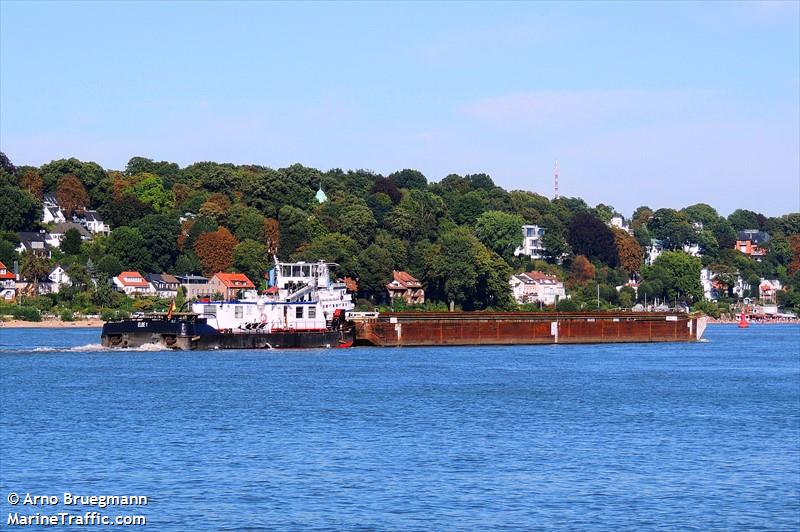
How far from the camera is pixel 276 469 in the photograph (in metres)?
32.6

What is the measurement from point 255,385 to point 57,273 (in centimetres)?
8587

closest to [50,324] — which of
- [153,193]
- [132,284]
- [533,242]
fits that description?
[132,284]

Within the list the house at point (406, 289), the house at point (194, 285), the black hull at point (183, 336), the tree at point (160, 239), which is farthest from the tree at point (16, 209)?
the black hull at point (183, 336)

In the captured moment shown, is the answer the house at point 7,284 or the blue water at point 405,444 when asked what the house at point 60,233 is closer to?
the house at point 7,284

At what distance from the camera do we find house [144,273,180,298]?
443ft

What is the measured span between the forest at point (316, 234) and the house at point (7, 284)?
2772 millimetres

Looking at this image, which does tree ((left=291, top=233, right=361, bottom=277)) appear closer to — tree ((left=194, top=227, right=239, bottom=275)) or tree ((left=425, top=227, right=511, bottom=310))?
tree ((left=194, top=227, right=239, bottom=275))

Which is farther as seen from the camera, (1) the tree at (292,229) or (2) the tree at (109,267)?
(1) the tree at (292,229)

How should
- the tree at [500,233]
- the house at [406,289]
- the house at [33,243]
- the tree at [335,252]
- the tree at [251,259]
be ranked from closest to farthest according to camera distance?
the tree at [335,252] < the tree at [251,259] < the house at [406,289] < the house at [33,243] < the tree at [500,233]

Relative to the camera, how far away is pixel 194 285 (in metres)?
138

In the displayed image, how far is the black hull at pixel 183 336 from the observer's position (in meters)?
71.8

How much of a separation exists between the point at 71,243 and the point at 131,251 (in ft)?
24.7

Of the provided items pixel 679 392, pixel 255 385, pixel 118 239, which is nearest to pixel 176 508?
pixel 255 385

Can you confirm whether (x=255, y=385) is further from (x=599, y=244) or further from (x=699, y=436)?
(x=599, y=244)
